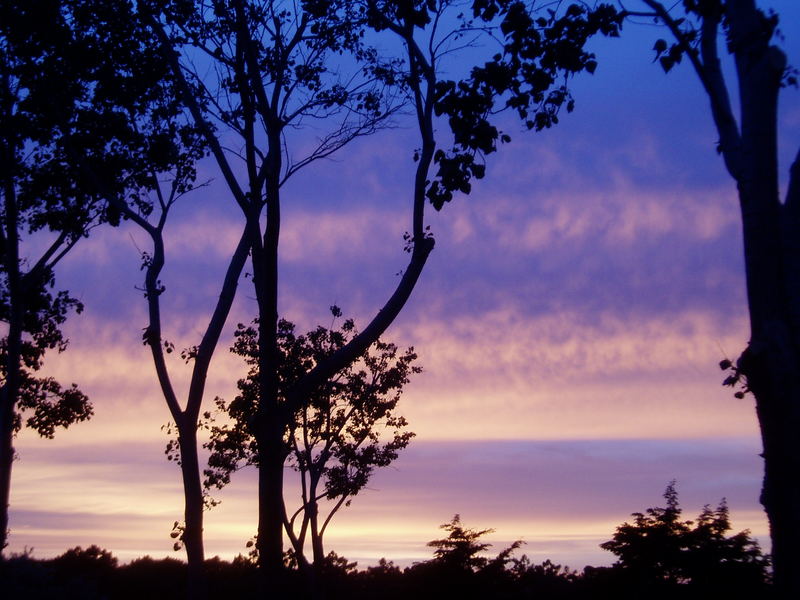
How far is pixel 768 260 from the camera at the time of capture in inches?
358

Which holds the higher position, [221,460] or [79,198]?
[79,198]

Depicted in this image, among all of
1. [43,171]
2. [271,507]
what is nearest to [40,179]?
[43,171]

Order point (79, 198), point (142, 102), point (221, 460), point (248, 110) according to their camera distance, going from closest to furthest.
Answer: point (248, 110) → point (142, 102) → point (79, 198) → point (221, 460)

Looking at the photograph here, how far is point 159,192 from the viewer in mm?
23984

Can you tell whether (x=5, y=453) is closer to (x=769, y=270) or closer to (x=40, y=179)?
(x=40, y=179)

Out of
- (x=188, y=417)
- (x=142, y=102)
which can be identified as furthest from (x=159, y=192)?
(x=188, y=417)

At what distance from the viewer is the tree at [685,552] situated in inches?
501

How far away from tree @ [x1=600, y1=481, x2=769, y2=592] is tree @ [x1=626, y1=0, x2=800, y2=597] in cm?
411

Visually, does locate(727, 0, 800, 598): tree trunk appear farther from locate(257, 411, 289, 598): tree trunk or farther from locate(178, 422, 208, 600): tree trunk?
locate(178, 422, 208, 600): tree trunk

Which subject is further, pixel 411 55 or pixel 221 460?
pixel 221 460

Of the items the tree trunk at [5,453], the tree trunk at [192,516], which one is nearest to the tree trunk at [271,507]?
the tree trunk at [192,516]

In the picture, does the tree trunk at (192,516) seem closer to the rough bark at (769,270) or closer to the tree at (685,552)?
the tree at (685,552)

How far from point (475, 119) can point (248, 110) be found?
6.25 metres

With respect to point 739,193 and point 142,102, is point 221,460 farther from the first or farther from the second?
point 739,193
